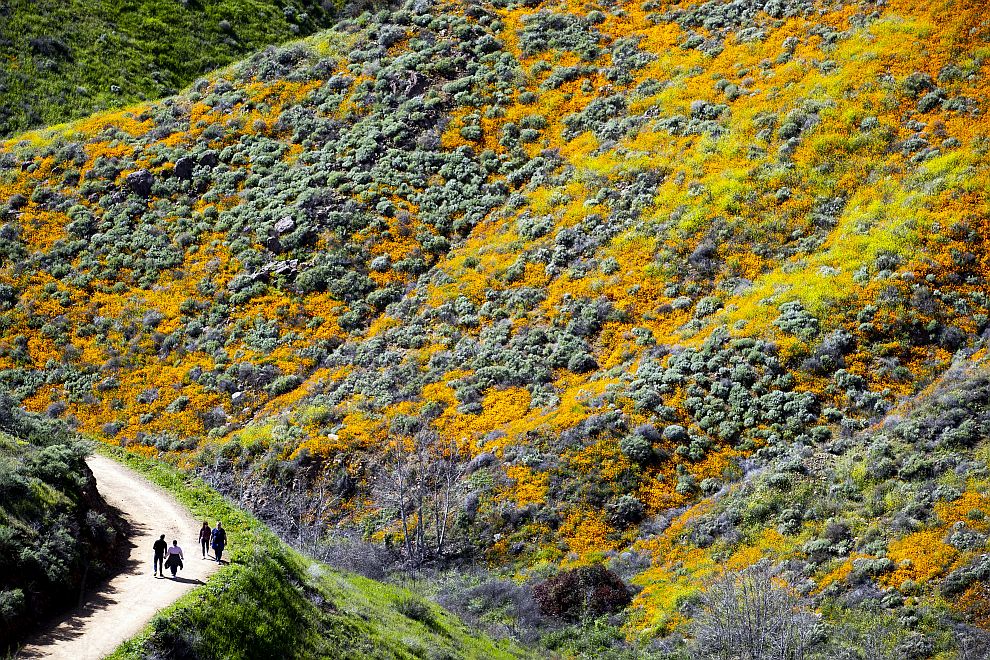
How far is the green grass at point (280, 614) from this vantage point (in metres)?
15.1

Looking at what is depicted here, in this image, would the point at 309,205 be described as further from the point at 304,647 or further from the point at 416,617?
the point at 304,647

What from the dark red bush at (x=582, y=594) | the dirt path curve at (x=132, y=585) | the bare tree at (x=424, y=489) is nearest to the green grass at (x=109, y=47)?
the bare tree at (x=424, y=489)

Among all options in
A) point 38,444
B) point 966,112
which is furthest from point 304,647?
point 966,112

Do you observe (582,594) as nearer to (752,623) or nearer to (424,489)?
(752,623)

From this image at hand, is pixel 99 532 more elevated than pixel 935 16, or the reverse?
pixel 935 16

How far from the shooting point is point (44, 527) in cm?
1556

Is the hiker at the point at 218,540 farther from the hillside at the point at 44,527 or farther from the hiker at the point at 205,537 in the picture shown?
the hillside at the point at 44,527

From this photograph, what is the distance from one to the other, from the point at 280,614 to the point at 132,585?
2.72m

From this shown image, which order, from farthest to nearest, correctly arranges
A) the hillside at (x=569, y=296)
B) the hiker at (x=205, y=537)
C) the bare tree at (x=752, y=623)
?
the hillside at (x=569, y=296), the bare tree at (x=752, y=623), the hiker at (x=205, y=537)

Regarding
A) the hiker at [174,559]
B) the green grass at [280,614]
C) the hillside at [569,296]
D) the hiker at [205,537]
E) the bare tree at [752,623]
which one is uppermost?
the hillside at [569,296]

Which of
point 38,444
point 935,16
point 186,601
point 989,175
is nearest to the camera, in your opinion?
point 186,601

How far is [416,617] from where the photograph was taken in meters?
22.0

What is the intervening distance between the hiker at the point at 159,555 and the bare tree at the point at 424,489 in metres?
11.9

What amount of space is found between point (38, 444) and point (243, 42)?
54834 millimetres
